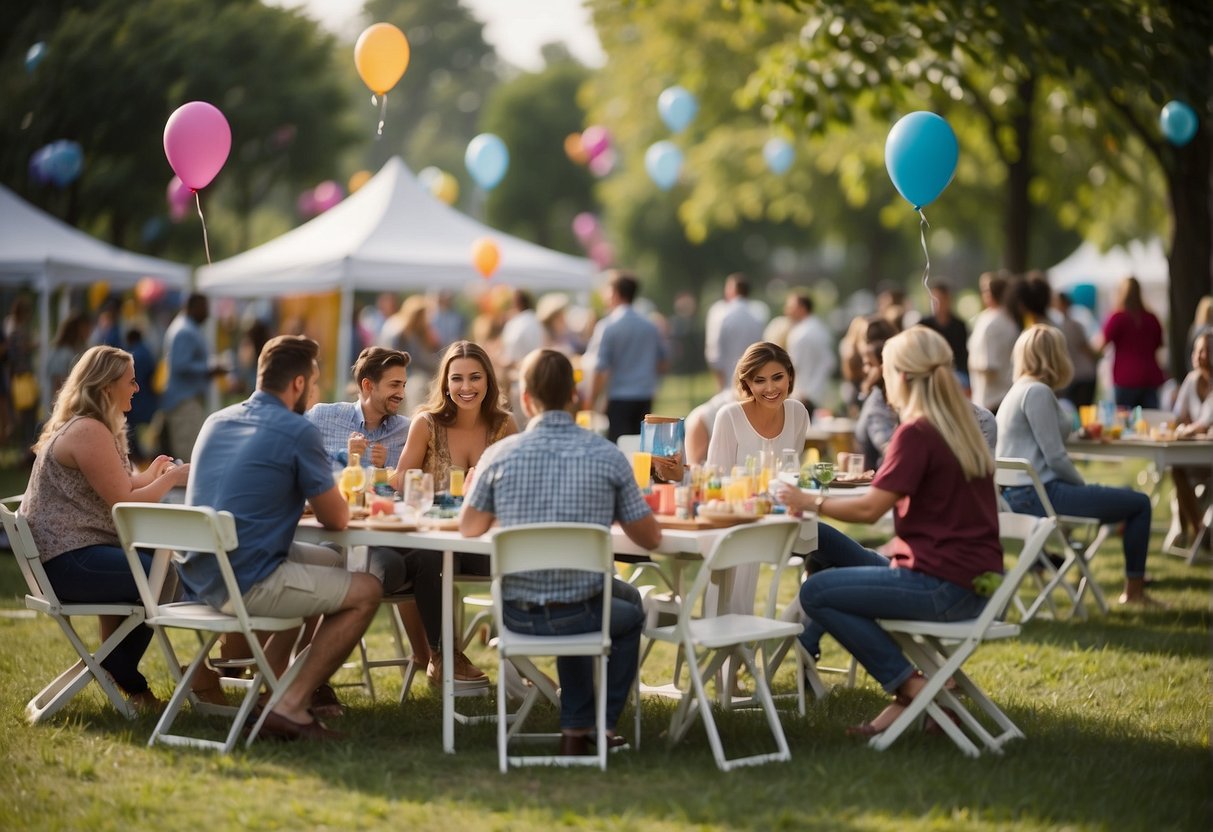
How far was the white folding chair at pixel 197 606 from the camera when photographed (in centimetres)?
499

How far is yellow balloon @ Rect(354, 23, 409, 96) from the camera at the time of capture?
927 centimetres

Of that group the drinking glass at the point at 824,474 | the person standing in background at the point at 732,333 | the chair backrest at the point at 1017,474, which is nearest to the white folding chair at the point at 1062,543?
the chair backrest at the point at 1017,474

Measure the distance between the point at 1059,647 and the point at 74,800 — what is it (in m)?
4.57

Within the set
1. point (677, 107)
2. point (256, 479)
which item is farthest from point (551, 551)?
point (677, 107)

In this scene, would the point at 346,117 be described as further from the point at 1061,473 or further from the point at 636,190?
the point at 1061,473

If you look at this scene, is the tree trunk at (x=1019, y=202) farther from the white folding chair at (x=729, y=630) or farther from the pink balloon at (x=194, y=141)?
the white folding chair at (x=729, y=630)

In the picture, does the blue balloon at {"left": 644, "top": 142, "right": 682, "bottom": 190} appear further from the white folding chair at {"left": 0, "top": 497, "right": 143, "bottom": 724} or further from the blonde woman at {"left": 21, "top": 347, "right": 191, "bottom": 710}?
the white folding chair at {"left": 0, "top": 497, "right": 143, "bottom": 724}

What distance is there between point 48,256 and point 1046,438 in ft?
35.0

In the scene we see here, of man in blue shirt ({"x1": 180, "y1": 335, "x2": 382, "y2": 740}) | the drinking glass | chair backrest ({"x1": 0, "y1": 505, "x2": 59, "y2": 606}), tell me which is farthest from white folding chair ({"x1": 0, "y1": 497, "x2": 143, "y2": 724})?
the drinking glass

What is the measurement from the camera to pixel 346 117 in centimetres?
3606

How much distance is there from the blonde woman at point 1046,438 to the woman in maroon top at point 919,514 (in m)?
2.41

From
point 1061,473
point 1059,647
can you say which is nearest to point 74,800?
point 1059,647

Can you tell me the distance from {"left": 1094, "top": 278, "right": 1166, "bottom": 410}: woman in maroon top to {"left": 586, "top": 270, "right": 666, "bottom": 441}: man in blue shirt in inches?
142

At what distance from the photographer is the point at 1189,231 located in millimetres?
12344
